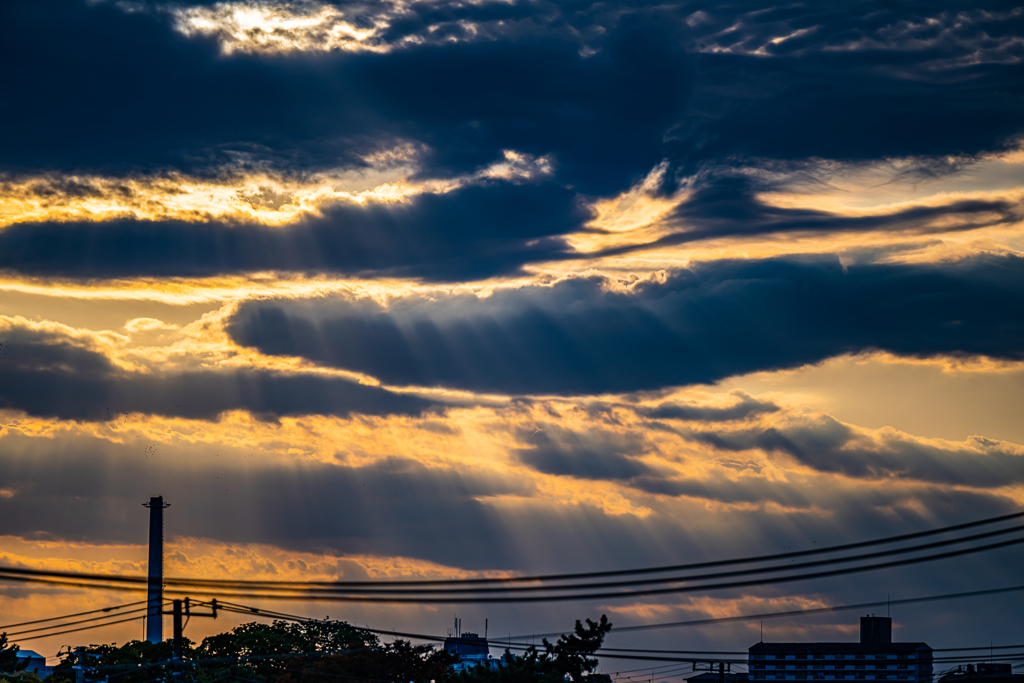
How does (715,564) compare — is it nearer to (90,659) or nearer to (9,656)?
(90,659)

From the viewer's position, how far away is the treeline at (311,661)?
2695 inches

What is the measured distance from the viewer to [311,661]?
93125mm

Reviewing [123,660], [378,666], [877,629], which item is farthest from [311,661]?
[877,629]

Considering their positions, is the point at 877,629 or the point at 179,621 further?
the point at 877,629

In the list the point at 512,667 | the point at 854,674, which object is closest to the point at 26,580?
the point at 512,667

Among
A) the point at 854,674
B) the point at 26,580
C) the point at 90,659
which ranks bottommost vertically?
the point at 854,674

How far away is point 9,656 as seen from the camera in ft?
340

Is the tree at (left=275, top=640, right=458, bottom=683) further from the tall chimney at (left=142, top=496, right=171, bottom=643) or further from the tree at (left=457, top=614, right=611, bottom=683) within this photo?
the tall chimney at (left=142, top=496, right=171, bottom=643)

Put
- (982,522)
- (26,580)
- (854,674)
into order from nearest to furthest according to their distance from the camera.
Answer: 1. (982,522)
2. (26,580)
3. (854,674)

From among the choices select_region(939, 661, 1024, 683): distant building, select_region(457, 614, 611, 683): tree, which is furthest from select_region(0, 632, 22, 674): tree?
select_region(939, 661, 1024, 683): distant building

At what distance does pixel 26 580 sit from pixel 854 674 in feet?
627

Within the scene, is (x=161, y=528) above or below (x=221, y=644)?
above

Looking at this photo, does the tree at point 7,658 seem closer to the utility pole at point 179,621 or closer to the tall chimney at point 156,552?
the tall chimney at point 156,552

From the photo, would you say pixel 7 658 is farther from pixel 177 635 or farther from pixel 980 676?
pixel 980 676
